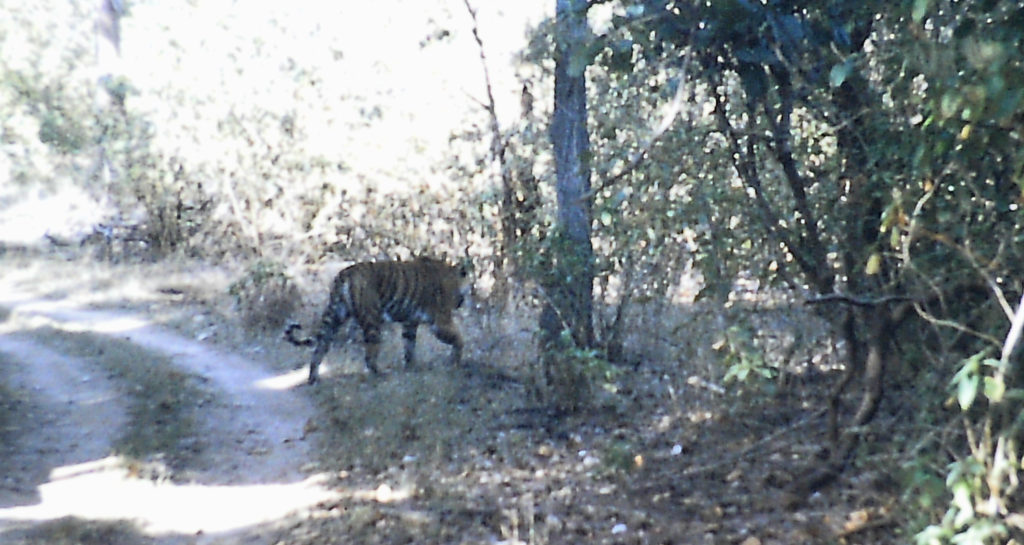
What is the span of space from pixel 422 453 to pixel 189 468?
1.79 meters

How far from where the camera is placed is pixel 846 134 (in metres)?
6.12

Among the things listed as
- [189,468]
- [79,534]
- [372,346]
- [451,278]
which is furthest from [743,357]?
[451,278]

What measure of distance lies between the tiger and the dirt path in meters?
0.87

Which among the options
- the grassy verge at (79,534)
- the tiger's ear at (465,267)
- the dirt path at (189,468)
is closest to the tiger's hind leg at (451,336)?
the tiger's ear at (465,267)

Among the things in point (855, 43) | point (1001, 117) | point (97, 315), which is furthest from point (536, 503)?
point (97, 315)

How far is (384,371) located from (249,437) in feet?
7.47

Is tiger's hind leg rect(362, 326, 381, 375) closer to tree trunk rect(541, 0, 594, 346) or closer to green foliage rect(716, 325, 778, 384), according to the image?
tree trunk rect(541, 0, 594, 346)

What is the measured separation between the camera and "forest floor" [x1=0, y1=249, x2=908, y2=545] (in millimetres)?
6488

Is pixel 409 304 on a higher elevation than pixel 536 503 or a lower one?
higher

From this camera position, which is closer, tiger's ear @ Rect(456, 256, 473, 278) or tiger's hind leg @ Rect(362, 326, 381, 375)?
tiger's hind leg @ Rect(362, 326, 381, 375)

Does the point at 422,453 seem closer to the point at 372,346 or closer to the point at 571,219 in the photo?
the point at 571,219

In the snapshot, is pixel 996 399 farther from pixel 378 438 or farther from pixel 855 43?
pixel 378 438

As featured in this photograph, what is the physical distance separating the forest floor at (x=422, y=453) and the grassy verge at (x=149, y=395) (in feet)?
0.12

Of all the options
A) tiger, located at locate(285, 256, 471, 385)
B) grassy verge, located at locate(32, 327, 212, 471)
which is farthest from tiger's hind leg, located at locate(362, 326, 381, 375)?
grassy verge, located at locate(32, 327, 212, 471)
